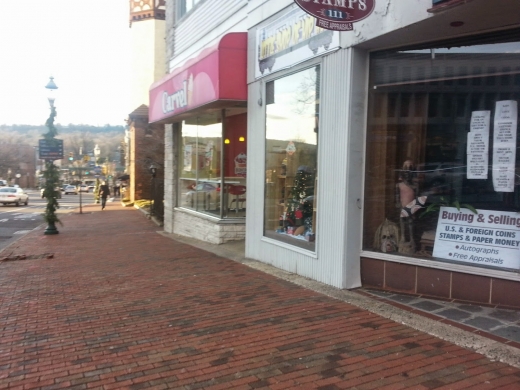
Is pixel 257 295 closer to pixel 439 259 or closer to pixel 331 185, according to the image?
pixel 331 185

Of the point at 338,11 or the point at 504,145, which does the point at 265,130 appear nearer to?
the point at 338,11

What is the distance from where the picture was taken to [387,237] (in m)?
5.89

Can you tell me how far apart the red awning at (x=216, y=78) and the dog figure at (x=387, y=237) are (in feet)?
11.6

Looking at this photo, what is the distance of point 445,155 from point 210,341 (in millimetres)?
3333

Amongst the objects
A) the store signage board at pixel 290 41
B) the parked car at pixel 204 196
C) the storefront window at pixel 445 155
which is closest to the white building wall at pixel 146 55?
the parked car at pixel 204 196

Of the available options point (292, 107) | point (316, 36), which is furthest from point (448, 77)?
point (292, 107)

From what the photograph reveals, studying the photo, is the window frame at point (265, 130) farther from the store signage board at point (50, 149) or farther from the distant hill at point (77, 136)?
the distant hill at point (77, 136)

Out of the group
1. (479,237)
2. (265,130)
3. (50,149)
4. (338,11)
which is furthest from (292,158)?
(50,149)

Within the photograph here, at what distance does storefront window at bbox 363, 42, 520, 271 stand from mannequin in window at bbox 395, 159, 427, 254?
0.01m

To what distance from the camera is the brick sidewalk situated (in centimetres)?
352

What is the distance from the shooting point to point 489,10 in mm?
4305

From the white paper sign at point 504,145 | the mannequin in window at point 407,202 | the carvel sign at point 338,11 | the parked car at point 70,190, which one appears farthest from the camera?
the parked car at point 70,190

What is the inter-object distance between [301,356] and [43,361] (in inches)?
83.9

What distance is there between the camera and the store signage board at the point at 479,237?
16.4ft
